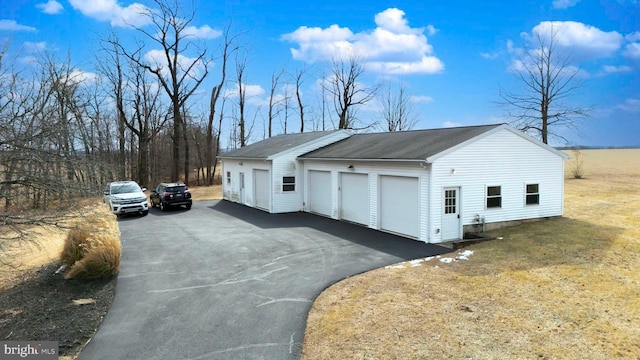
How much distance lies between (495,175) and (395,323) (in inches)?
379

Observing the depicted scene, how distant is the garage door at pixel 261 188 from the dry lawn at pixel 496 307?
39.7 feet

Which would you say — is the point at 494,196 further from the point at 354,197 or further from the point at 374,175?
the point at 354,197

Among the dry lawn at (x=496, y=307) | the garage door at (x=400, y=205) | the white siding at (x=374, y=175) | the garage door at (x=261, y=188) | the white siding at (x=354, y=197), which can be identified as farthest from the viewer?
the garage door at (x=261, y=188)

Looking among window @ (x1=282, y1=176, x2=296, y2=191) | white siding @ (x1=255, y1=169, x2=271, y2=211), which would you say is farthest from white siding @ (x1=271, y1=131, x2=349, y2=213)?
white siding @ (x1=255, y1=169, x2=271, y2=211)

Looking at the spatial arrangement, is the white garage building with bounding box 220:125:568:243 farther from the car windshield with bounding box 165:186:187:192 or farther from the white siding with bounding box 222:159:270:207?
the car windshield with bounding box 165:186:187:192

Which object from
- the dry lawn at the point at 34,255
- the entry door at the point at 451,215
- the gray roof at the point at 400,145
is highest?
the gray roof at the point at 400,145

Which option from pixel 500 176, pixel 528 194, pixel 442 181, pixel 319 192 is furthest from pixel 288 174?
pixel 528 194

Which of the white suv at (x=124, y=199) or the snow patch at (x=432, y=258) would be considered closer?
the snow patch at (x=432, y=258)

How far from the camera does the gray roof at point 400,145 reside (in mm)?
14984

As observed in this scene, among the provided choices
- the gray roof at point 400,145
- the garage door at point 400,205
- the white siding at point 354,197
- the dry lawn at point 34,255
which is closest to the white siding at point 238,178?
the gray roof at point 400,145

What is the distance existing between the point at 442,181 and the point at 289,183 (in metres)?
9.80

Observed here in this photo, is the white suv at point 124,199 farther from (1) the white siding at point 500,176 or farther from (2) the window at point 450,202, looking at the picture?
(2) the window at point 450,202

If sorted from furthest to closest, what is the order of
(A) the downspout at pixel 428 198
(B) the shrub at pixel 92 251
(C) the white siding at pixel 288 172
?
(C) the white siding at pixel 288 172, (A) the downspout at pixel 428 198, (B) the shrub at pixel 92 251

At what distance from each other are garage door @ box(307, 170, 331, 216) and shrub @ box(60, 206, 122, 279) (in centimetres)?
1005
